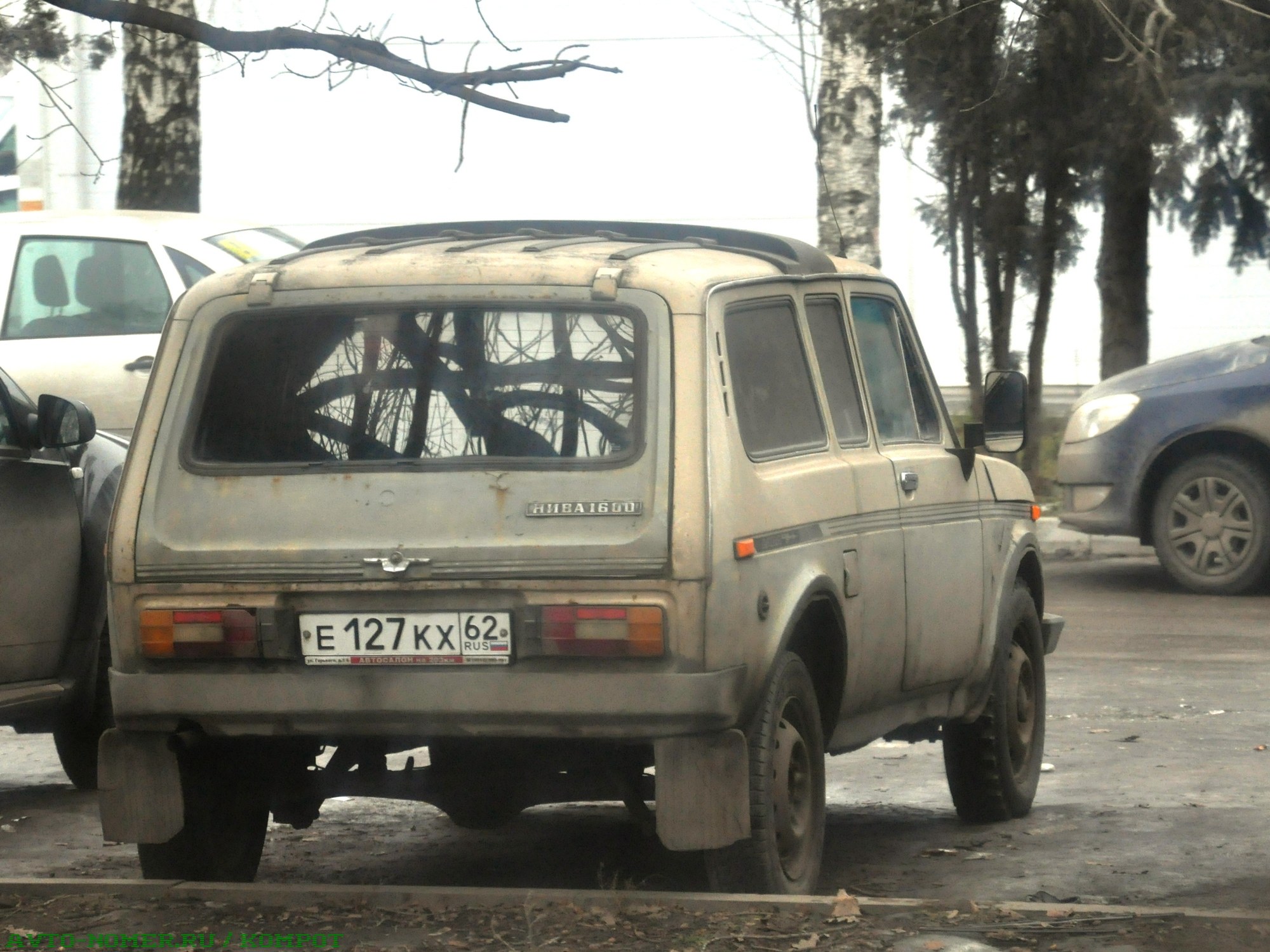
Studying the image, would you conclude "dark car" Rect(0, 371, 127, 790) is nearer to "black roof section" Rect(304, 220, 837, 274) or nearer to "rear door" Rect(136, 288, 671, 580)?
"black roof section" Rect(304, 220, 837, 274)

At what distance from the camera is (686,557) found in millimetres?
4523

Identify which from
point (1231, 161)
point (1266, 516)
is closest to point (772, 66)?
point (1231, 161)

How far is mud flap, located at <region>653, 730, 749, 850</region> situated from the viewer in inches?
181

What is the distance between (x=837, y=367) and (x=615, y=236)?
0.69 meters

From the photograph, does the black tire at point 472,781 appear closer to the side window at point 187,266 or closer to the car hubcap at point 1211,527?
the side window at point 187,266

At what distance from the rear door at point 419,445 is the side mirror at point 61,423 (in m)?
1.73

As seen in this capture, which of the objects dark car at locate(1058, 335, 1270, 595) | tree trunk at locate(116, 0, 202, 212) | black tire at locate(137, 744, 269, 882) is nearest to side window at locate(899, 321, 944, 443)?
black tire at locate(137, 744, 269, 882)

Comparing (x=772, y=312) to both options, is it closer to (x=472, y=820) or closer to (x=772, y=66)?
(x=472, y=820)

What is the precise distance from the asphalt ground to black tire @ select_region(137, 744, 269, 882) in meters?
0.50

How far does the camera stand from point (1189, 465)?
11.8 metres

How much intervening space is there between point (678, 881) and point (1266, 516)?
688 centimetres

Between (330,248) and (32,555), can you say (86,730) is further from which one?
(330,248)

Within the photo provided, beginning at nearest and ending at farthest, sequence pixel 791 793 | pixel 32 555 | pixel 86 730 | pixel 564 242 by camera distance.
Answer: pixel 791 793, pixel 564 242, pixel 32 555, pixel 86 730

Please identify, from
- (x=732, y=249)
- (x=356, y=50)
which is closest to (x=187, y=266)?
(x=356, y=50)
